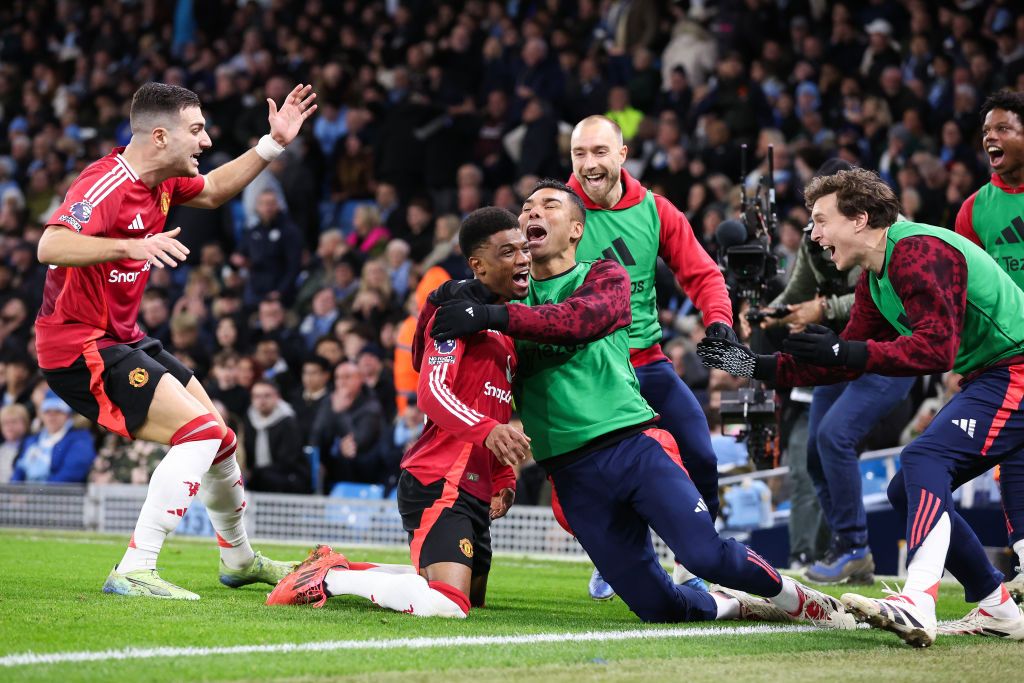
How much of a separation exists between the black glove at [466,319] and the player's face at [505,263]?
1.32 ft

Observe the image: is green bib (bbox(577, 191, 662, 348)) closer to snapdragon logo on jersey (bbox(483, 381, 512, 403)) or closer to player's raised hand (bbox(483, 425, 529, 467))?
snapdragon logo on jersey (bbox(483, 381, 512, 403))

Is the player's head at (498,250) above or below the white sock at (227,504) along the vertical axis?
above

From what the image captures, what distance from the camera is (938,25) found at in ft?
44.2

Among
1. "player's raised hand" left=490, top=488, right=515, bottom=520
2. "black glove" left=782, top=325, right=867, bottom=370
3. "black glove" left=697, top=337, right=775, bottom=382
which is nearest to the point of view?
"black glove" left=782, top=325, right=867, bottom=370

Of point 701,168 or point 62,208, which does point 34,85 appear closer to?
point 701,168

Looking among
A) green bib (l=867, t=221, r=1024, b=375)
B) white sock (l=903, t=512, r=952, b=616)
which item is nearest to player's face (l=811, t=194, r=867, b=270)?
green bib (l=867, t=221, r=1024, b=375)

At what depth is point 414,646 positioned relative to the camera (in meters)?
4.32

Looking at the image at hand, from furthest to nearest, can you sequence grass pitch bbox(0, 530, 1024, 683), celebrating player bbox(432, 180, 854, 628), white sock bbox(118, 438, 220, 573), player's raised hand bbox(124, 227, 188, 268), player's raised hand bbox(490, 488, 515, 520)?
white sock bbox(118, 438, 220, 573) → player's raised hand bbox(490, 488, 515, 520) → player's raised hand bbox(124, 227, 188, 268) → celebrating player bbox(432, 180, 854, 628) → grass pitch bbox(0, 530, 1024, 683)

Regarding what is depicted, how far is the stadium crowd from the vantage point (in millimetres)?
12016

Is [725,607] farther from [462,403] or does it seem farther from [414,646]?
[414,646]

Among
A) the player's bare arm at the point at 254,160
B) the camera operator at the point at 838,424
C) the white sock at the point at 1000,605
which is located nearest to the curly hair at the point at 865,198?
the white sock at the point at 1000,605

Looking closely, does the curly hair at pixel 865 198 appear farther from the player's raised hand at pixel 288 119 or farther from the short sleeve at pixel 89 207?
the short sleeve at pixel 89 207

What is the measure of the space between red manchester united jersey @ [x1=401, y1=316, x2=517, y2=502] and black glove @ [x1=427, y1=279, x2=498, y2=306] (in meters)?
0.12

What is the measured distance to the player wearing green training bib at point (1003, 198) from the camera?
602 centimetres
